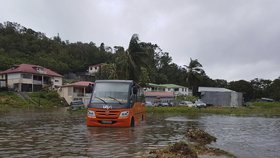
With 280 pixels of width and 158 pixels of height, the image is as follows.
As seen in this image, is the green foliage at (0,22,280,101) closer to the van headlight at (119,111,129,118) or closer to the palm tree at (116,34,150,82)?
the palm tree at (116,34,150,82)

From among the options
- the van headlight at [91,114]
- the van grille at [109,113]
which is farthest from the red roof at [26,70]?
the van grille at [109,113]

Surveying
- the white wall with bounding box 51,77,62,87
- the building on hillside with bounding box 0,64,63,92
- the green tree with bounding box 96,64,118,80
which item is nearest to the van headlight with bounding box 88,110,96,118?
the green tree with bounding box 96,64,118,80

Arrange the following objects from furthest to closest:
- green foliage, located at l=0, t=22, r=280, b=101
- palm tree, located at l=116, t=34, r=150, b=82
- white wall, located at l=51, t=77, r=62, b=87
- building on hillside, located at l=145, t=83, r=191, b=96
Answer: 1. building on hillside, located at l=145, t=83, r=191, b=96
2. green foliage, located at l=0, t=22, r=280, b=101
3. white wall, located at l=51, t=77, r=62, b=87
4. palm tree, located at l=116, t=34, r=150, b=82

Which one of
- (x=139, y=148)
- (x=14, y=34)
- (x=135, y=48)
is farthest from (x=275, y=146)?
(x=14, y=34)

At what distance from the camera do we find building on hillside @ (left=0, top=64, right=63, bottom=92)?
76.3m

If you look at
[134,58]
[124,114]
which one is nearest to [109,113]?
[124,114]

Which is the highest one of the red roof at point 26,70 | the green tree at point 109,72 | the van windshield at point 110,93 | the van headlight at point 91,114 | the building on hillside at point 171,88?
the red roof at point 26,70

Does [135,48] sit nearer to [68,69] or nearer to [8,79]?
[8,79]

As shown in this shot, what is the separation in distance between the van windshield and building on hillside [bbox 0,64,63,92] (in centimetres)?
5865

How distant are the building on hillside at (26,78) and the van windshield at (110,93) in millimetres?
58653

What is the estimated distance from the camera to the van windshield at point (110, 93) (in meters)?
19.0

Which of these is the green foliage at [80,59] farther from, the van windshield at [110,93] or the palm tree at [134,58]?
the van windshield at [110,93]

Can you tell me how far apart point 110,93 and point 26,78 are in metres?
61.8

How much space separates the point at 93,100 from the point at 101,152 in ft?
27.8
